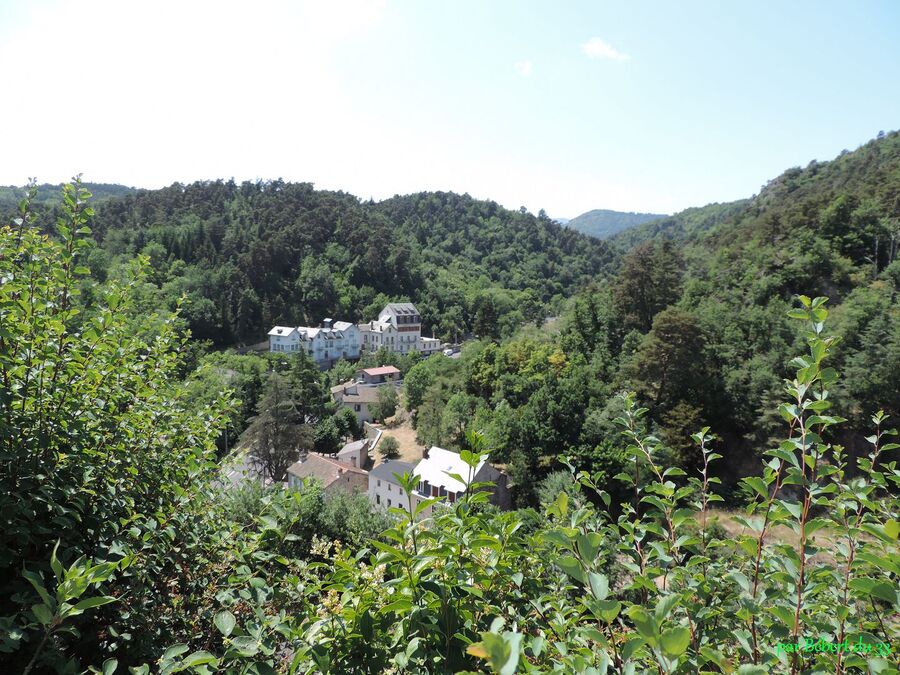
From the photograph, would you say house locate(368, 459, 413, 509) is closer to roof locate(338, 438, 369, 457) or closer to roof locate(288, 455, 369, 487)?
roof locate(288, 455, 369, 487)

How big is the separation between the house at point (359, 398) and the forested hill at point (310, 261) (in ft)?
42.5

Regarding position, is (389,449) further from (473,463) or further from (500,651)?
(500,651)

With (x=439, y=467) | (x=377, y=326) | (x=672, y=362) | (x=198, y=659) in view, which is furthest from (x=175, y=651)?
(x=377, y=326)

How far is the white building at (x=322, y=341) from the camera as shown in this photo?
52.8 metres

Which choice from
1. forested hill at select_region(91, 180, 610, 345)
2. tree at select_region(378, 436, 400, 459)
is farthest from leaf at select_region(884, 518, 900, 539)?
forested hill at select_region(91, 180, 610, 345)

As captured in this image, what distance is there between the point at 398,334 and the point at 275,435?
3415 cm

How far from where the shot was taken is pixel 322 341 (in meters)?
55.5

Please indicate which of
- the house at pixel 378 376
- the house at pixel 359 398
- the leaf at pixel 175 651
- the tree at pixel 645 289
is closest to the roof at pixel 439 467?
the tree at pixel 645 289

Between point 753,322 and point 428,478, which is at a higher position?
point 753,322

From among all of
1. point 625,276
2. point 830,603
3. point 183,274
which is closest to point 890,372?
point 625,276

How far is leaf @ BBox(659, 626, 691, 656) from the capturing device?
1.13 metres

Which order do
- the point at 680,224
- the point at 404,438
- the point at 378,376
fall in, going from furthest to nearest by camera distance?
the point at 680,224 < the point at 378,376 < the point at 404,438

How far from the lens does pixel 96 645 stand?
7.98ft

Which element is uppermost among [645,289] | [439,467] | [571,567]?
[571,567]
